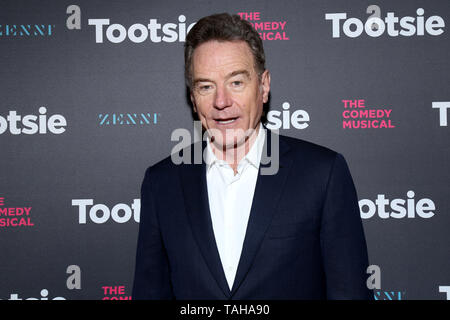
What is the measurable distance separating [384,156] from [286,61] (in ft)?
2.52

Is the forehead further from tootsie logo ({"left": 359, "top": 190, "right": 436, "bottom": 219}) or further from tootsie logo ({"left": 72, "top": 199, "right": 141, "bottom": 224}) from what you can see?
tootsie logo ({"left": 359, "top": 190, "right": 436, "bottom": 219})

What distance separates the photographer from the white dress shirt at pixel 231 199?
1.42 m

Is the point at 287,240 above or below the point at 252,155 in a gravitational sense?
below

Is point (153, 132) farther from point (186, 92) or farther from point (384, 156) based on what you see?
point (384, 156)

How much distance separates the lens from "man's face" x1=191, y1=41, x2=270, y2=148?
1438mm

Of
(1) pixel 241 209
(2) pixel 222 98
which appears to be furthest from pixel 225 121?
(1) pixel 241 209

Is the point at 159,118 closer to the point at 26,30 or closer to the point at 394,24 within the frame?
the point at 26,30

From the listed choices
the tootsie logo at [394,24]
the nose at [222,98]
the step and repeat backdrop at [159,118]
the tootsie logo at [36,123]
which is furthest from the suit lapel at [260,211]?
the tootsie logo at [36,123]

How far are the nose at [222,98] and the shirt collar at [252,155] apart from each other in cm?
23

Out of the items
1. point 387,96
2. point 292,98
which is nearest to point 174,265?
point 292,98

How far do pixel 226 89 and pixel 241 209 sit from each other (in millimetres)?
500

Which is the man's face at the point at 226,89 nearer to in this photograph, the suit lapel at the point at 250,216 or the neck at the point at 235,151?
the neck at the point at 235,151

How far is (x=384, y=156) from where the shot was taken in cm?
198

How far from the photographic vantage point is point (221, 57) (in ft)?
4.75
